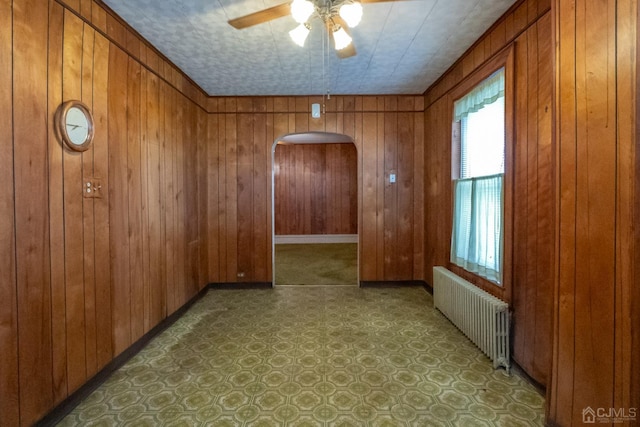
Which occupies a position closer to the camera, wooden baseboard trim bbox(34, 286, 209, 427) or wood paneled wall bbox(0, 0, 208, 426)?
wood paneled wall bbox(0, 0, 208, 426)

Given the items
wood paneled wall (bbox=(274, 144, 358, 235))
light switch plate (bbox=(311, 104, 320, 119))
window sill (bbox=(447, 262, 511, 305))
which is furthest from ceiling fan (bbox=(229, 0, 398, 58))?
wood paneled wall (bbox=(274, 144, 358, 235))

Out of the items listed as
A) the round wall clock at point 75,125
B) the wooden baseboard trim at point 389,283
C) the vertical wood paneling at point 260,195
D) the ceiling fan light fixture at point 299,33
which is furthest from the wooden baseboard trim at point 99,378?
the ceiling fan light fixture at point 299,33

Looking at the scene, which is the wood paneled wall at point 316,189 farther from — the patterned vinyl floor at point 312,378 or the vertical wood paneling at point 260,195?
the patterned vinyl floor at point 312,378

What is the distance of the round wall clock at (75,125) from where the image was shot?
1754mm

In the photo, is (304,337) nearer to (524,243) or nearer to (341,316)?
(341,316)

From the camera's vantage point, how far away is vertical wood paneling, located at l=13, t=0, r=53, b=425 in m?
1.51

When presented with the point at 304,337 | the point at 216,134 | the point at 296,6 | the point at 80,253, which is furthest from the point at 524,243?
the point at 216,134

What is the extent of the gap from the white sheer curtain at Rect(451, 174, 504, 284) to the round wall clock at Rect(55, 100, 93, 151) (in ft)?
10.4

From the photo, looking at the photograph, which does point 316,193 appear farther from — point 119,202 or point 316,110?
point 119,202

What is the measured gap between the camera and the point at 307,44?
107 inches

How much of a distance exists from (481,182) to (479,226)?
42 cm

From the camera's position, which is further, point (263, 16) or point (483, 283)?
point (483, 283)

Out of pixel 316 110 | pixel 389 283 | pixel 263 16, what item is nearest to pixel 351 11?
pixel 263 16

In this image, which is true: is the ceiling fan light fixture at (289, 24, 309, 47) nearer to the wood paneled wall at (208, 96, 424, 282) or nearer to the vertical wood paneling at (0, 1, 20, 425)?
the vertical wood paneling at (0, 1, 20, 425)
